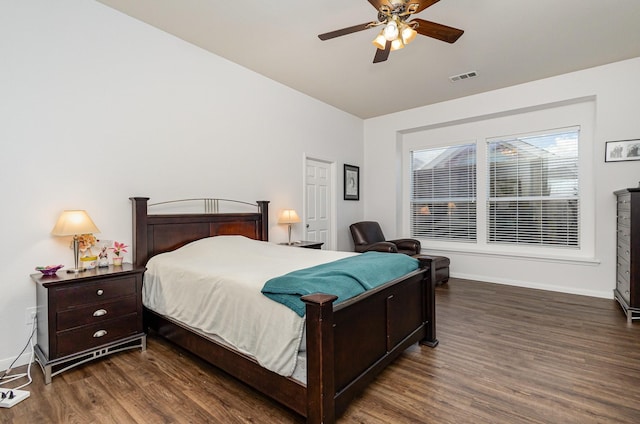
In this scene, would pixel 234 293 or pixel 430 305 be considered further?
pixel 430 305

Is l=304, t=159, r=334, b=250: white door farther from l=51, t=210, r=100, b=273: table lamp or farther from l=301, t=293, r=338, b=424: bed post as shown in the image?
l=301, t=293, r=338, b=424: bed post

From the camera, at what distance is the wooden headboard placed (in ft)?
9.76

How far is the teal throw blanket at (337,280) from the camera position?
1.73 m

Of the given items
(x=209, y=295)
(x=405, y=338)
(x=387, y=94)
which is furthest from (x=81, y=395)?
(x=387, y=94)

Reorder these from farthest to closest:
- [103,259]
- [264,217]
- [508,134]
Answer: [508,134] < [264,217] < [103,259]

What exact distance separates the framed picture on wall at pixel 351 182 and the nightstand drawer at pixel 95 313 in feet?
12.9

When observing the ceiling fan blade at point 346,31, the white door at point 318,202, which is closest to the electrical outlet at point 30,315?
the ceiling fan blade at point 346,31

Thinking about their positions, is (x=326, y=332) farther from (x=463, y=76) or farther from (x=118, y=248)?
(x=463, y=76)

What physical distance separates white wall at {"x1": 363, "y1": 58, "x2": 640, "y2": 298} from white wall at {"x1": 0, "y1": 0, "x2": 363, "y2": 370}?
111 inches

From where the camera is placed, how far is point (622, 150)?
12.7 feet

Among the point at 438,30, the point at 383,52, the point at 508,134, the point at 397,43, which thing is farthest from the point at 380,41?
the point at 508,134

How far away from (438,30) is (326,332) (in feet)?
7.81

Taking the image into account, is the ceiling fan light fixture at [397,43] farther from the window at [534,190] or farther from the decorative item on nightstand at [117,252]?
the window at [534,190]

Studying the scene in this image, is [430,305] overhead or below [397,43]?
below
